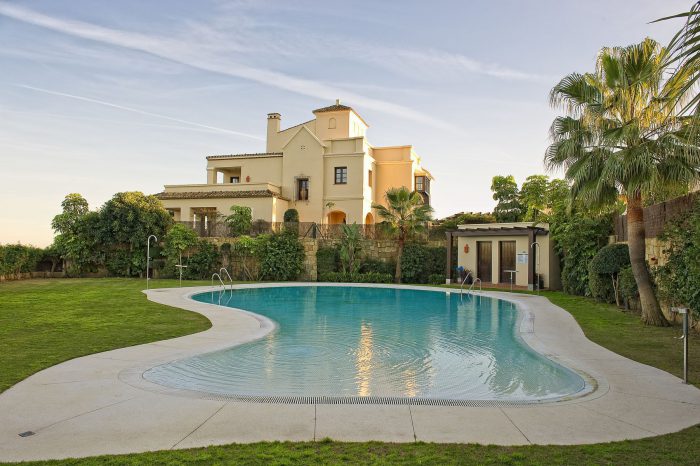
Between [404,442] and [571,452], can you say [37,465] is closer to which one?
[404,442]

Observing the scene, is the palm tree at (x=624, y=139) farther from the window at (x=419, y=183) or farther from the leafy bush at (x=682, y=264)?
the window at (x=419, y=183)

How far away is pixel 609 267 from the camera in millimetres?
15031

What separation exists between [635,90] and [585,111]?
1170 millimetres

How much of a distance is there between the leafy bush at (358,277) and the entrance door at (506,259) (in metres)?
6.01

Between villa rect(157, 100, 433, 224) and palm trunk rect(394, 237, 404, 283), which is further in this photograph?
villa rect(157, 100, 433, 224)

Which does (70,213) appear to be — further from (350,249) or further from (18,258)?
(350,249)

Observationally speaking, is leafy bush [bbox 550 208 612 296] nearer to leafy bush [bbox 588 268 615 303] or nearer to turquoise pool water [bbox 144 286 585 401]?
leafy bush [bbox 588 268 615 303]

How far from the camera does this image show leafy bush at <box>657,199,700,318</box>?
923 cm

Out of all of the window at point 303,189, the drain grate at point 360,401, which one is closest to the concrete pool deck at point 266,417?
the drain grate at point 360,401

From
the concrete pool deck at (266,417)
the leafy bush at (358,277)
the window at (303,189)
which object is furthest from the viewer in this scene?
the window at (303,189)

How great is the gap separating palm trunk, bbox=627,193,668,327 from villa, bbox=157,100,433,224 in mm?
22473

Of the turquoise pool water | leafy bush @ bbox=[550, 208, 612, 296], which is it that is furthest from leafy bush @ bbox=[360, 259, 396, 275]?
the turquoise pool water

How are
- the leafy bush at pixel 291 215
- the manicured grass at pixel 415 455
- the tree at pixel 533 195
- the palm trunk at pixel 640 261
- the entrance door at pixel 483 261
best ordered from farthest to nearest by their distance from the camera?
the tree at pixel 533 195
the leafy bush at pixel 291 215
the entrance door at pixel 483 261
the palm trunk at pixel 640 261
the manicured grass at pixel 415 455

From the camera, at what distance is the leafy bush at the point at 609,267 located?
14.7 m
